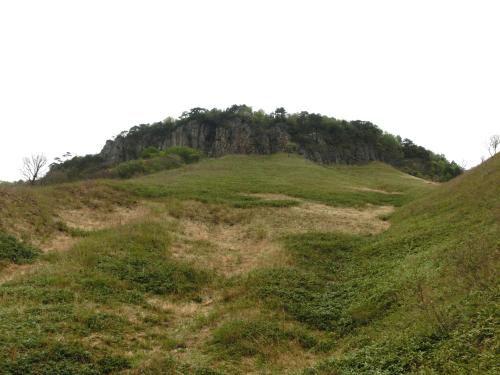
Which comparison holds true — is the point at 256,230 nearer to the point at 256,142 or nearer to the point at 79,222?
the point at 79,222

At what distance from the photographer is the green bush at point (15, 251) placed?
18.7 meters

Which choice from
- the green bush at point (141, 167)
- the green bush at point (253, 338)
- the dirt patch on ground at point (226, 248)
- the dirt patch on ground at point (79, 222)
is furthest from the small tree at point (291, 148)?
the green bush at point (253, 338)

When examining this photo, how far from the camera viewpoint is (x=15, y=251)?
19.3m

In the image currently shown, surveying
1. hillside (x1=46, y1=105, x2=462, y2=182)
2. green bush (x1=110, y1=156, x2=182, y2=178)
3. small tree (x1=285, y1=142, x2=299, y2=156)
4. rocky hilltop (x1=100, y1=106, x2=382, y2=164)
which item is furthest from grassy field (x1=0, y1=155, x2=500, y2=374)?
hillside (x1=46, y1=105, x2=462, y2=182)

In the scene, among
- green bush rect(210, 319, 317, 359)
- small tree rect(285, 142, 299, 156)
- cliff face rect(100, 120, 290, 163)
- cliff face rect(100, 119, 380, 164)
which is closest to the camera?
green bush rect(210, 319, 317, 359)

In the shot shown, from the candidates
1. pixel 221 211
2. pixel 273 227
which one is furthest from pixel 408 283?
pixel 221 211

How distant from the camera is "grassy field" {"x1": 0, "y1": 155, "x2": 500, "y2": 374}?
10.2m

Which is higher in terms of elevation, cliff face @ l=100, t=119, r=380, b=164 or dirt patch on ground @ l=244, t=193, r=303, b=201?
cliff face @ l=100, t=119, r=380, b=164

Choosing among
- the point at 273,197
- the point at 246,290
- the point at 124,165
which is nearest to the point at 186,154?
the point at 124,165

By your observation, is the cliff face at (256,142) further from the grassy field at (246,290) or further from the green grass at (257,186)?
the grassy field at (246,290)

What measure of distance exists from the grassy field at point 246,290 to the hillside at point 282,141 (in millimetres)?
69132

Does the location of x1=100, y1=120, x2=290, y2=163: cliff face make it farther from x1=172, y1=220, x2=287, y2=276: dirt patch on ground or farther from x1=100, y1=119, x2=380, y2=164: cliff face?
x1=172, y1=220, x2=287, y2=276: dirt patch on ground

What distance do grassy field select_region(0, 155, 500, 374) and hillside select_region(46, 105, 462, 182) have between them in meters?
69.1

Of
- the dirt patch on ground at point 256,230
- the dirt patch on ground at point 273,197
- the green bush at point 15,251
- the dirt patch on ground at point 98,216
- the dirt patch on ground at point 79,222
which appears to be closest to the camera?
the dirt patch on ground at point 79,222
